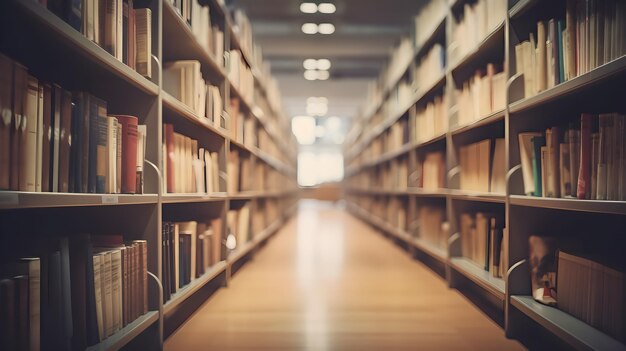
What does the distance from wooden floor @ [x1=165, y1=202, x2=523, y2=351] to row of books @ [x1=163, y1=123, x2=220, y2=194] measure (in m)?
0.62

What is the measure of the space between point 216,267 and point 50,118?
159cm

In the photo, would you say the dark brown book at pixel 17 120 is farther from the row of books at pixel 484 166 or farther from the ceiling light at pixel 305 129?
the ceiling light at pixel 305 129

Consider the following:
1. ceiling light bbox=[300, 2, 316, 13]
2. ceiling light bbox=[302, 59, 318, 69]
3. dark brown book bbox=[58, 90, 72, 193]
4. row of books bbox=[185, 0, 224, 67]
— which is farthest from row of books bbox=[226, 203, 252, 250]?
ceiling light bbox=[302, 59, 318, 69]

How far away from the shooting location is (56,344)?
42.8 inches

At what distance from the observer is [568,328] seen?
136 centimetres

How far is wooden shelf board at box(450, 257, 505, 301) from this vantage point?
6.29ft

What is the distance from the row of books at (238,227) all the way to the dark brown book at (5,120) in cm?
186

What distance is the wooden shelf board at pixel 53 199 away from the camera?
33.3 inches

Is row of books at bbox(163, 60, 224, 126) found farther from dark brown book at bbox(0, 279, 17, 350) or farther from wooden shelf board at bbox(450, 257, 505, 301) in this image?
wooden shelf board at bbox(450, 257, 505, 301)

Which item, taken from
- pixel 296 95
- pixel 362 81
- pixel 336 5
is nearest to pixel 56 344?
pixel 336 5

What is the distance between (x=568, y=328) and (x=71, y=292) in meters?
1.45

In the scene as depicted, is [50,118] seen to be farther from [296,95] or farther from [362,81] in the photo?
[296,95]

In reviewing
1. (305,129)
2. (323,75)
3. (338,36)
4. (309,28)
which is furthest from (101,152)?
(305,129)

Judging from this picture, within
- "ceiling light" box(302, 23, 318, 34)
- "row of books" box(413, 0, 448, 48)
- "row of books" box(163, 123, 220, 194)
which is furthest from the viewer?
"ceiling light" box(302, 23, 318, 34)
